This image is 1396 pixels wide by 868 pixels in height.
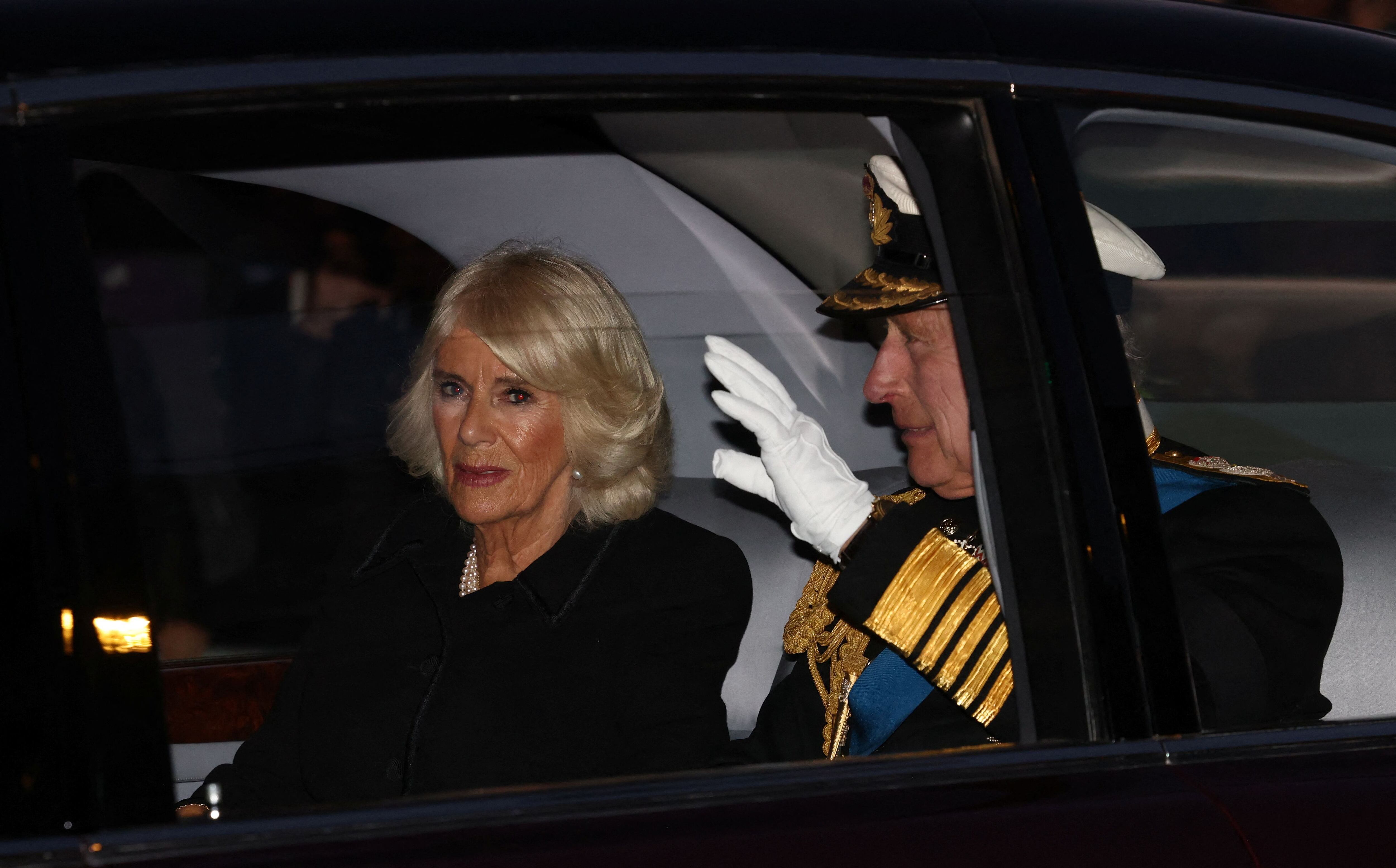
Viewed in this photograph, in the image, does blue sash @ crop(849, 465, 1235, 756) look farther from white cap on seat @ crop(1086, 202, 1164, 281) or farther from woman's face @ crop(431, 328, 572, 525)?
woman's face @ crop(431, 328, 572, 525)

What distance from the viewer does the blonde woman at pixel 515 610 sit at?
1532 millimetres

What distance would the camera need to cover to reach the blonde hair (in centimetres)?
144

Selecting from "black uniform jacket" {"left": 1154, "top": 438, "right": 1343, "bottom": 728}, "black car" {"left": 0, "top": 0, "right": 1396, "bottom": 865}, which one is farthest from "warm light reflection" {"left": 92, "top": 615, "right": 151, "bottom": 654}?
"black uniform jacket" {"left": 1154, "top": 438, "right": 1343, "bottom": 728}

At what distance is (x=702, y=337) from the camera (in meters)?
1.42

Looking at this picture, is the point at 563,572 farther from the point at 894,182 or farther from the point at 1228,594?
the point at 1228,594

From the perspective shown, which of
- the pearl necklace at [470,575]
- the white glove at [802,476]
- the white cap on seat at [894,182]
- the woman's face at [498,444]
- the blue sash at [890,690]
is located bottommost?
the blue sash at [890,690]

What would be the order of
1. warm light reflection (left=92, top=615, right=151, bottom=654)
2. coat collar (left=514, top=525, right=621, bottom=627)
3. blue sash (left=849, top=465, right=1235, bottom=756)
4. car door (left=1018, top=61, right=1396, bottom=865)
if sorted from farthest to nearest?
coat collar (left=514, top=525, right=621, bottom=627), blue sash (left=849, top=465, right=1235, bottom=756), car door (left=1018, top=61, right=1396, bottom=865), warm light reflection (left=92, top=615, right=151, bottom=654)

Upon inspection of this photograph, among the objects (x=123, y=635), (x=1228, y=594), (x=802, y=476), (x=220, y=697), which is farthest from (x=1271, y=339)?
(x=220, y=697)

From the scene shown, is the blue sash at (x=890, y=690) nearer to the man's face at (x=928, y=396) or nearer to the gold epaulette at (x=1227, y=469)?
the gold epaulette at (x=1227, y=469)

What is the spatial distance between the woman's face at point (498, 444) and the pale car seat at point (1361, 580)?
3.04 feet

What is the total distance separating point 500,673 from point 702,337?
0.54m

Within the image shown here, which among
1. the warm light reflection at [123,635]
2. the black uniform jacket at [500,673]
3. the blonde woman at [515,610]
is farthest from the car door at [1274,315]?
the warm light reflection at [123,635]

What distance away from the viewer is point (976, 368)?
1.32m

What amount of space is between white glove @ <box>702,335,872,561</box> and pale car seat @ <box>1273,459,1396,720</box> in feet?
1.69
